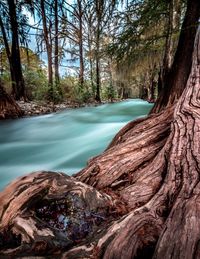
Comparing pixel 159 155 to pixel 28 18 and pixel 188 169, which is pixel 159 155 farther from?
pixel 28 18

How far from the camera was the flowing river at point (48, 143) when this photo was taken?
4313 millimetres

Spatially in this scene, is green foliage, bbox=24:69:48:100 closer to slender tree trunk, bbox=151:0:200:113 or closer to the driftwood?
slender tree trunk, bbox=151:0:200:113

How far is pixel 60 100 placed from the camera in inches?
474

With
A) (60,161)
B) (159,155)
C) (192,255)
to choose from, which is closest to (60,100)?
(60,161)

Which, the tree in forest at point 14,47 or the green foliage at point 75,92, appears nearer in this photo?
the tree in forest at point 14,47

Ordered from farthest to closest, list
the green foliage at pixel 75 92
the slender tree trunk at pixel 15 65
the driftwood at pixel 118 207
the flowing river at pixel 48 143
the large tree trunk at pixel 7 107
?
the green foliage at pixel 75 92 → the slender tree trunk at pixel 15 65 → the large tree trunk at pixel 7 107 → the flowing river at pixel 48 143 → the driftwood at pixel 118 207

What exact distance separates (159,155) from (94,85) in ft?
43.9

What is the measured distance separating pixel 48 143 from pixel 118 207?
4.16m

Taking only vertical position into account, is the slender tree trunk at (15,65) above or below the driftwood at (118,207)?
above

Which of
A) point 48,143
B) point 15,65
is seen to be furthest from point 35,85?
point 48,143

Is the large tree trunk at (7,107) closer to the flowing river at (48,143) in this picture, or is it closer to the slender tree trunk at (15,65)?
the flowing river at (48,143)

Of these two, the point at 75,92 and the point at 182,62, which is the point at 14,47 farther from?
the point at 182,62

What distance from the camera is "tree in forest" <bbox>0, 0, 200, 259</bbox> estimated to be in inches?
49.4

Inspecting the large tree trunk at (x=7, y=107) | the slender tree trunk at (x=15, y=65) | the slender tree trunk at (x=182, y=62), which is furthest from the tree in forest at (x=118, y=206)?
the slender tree trunk at (x=15, y=65)
